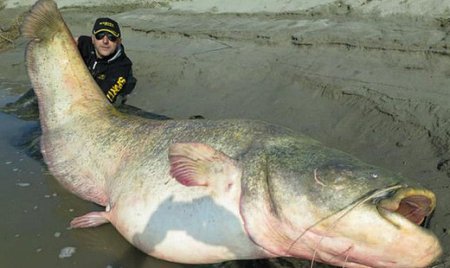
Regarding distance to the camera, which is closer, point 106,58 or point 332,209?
point 332,209

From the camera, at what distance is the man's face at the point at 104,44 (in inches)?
204

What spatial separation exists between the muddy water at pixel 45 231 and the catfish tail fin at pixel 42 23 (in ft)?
3.88

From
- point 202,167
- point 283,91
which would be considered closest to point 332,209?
point 202,167

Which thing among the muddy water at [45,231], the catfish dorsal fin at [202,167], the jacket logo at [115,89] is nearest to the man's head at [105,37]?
the jacket logo at [115,89]

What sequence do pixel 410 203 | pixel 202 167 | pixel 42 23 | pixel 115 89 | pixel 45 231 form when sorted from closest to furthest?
1. pixel 410 203
2. pixel 202 167
3. pixel 45 231
4. pixel 42 23
5. pixel 115 89

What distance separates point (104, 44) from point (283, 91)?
2007 millimetres

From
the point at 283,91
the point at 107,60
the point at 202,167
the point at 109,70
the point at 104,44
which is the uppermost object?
the point at 104,44


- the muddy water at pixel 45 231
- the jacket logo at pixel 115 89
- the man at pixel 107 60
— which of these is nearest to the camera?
the muddy water at pixel 45 231

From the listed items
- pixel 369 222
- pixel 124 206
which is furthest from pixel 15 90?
pixel 369 222

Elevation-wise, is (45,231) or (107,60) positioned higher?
(107,60)

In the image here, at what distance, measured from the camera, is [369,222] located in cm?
203

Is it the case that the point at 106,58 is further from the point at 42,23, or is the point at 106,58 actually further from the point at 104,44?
the point at 42,23

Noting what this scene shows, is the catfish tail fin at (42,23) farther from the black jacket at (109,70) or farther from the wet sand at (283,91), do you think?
the black jacket at (109,70)

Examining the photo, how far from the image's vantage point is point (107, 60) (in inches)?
215
